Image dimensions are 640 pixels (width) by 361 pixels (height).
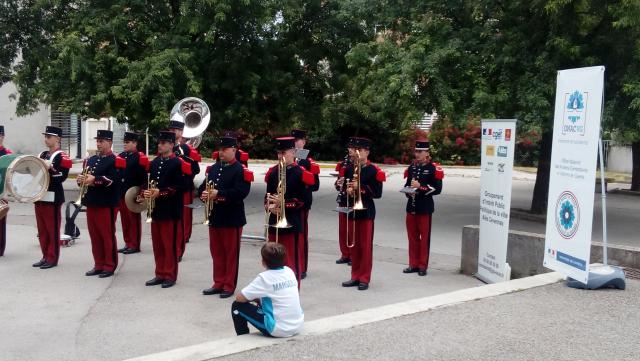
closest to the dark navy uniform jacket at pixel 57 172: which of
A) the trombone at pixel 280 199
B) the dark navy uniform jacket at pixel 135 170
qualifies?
the dark navy uniform jacket at pixel 135 170

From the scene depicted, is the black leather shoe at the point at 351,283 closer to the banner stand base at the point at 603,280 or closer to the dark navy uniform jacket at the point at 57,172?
the banner stand base at the point at 603,280

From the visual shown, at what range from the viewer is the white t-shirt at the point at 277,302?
5.70 m

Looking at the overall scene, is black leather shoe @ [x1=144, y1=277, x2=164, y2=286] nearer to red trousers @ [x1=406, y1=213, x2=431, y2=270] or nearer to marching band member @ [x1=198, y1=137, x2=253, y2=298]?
marching band member @ [x1=198, y1=137, x2=253, y2=298]

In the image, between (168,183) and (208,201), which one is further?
(168,183)

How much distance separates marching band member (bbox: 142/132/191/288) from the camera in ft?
29.0

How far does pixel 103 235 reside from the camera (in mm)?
9352

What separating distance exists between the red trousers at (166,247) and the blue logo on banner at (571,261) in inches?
191

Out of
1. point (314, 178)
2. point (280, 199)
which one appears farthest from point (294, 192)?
point (314, 178)

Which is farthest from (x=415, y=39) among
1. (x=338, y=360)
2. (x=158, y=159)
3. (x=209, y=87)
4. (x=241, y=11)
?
(x=338, y=360)

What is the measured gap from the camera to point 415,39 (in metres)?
14.6

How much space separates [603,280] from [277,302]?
410cm

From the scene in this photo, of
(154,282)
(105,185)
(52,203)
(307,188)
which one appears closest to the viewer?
(307,188)

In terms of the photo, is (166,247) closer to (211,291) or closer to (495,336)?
(211,291)

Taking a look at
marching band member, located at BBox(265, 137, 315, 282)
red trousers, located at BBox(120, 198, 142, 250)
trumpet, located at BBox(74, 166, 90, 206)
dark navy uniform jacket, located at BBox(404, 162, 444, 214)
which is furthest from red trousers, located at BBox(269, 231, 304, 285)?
red trousers, located at BBox(120, 198, 142, 250)
